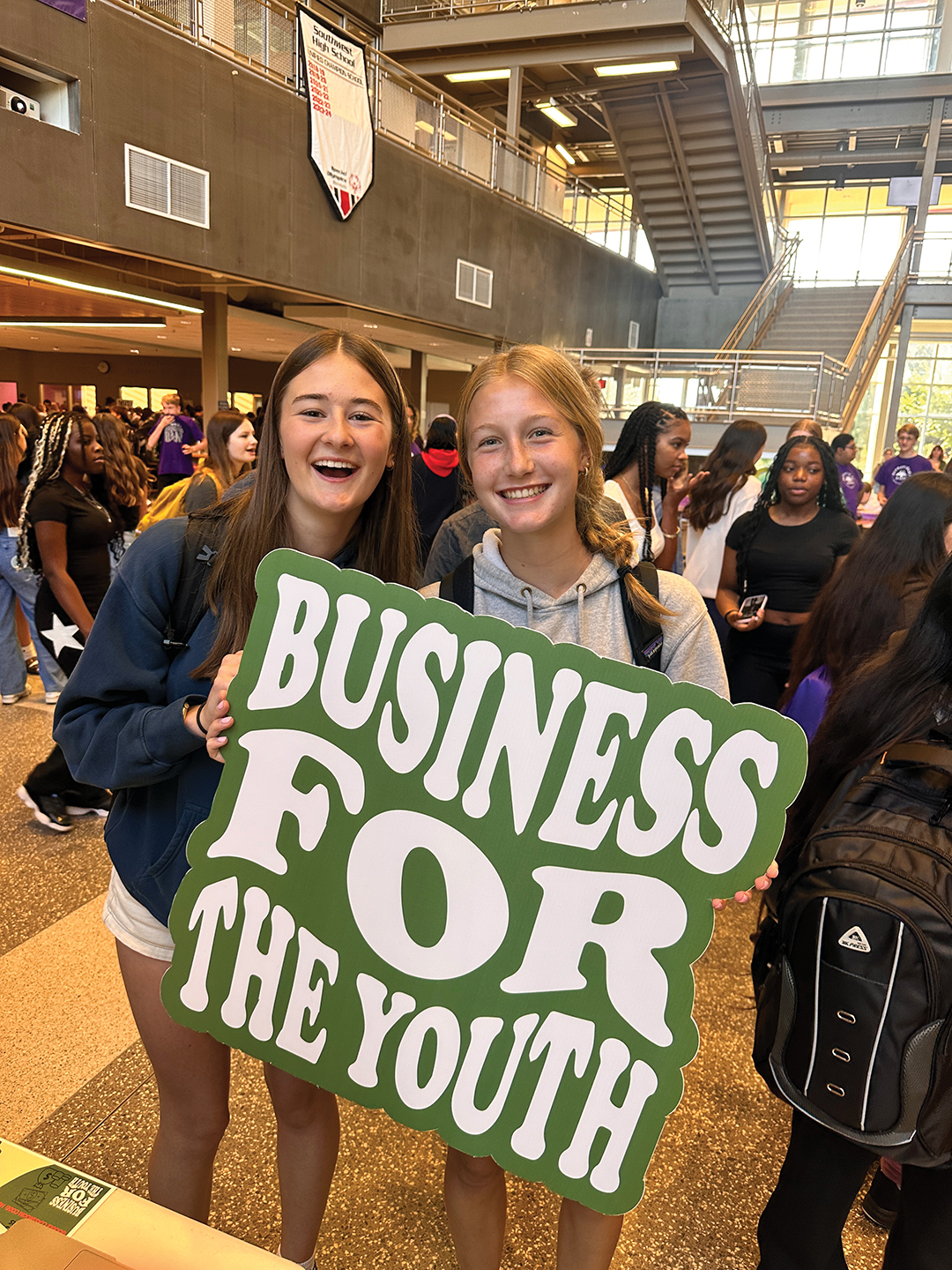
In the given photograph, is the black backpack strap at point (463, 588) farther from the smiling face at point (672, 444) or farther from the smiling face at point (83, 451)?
the smiling face at point (83, 451)

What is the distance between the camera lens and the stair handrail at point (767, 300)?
1413 centimetres

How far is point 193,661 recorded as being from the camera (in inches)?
50.5

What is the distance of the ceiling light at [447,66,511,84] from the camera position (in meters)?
13.4

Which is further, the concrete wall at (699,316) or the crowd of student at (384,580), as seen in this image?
the concrete wall at (699,316)

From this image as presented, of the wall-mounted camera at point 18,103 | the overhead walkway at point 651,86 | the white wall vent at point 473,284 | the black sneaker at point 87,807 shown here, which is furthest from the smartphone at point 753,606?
the overhead walkway at point 651,86

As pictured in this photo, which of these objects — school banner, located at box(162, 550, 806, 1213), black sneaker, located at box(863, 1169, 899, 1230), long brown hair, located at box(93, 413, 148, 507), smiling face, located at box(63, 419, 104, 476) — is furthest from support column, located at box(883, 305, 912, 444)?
school banner, located at box(162, 550, 806, 1213)

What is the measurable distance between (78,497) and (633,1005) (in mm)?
3730

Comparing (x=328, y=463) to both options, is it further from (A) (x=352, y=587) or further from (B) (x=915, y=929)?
(B) (x=915, y=929)

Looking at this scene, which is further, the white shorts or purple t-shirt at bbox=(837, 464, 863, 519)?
purple t-shirt at bbox=(837, 464, 863, 519)

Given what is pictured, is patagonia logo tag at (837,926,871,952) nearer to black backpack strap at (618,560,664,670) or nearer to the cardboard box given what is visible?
black backpack strap at (618,560,664,670)

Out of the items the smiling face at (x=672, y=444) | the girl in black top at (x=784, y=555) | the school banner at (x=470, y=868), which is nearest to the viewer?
the school banner at (x=470, y=868)

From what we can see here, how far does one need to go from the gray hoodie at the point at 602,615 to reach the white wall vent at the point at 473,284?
11.4 metres

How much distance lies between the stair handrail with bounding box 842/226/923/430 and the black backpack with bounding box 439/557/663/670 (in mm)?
12472

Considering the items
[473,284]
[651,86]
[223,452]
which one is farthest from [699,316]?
[223,452]
